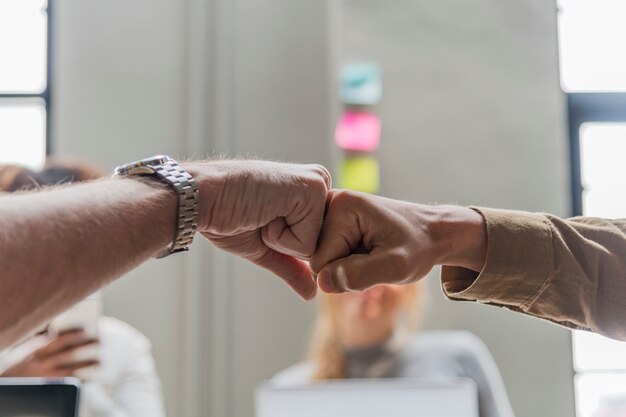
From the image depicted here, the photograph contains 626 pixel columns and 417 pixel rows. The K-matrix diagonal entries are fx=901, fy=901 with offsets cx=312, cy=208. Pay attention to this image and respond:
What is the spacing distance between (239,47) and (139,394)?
105cm

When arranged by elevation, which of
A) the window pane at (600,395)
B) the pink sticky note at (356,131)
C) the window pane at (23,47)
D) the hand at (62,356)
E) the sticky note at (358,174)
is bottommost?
the window pane at (600,395)

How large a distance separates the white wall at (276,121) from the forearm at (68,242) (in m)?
1.54

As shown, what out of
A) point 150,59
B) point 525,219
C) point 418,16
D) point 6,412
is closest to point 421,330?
point 418,16

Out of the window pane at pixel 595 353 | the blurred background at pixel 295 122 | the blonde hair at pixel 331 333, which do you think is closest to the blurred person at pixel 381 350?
the blonde hair at pixel 331 333

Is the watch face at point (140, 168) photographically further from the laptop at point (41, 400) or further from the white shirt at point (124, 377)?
the white shirt at point (124, 377)

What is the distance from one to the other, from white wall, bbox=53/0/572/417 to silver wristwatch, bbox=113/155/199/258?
57.0 inches

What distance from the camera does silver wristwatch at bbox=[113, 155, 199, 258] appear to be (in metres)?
1.04

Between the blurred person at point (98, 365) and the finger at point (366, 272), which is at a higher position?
the finger at point (366, 272)

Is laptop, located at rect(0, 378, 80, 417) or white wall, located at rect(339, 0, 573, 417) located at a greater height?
white wall, located at rect(339, 0, 573, 417)

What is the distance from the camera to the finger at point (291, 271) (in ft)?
4.20

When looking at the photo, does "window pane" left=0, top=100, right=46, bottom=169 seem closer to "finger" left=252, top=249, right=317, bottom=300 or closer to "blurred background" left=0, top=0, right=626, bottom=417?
"blurred background" left=0, top=0, right=626, bottom=417

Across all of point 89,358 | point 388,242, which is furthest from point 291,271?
point 89,358

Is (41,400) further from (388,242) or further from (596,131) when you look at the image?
(596,131)

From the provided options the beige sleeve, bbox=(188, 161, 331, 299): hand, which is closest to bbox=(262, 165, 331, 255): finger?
bbox=(188, 161, 331, 299): hand
